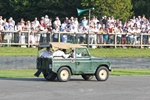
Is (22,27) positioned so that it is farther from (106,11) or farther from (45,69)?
(106,11)

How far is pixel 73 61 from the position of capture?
69.6ft

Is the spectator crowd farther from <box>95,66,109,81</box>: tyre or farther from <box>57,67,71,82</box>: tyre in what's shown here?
<box>57,67,71,82</box>: tyre

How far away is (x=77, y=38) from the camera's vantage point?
33.2 m

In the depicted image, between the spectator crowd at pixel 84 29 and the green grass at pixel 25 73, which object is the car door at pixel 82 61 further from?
the spectator crowd at pixel 84 29

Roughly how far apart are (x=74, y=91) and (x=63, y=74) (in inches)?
151

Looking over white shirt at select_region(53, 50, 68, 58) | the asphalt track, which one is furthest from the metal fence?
the asphalt track

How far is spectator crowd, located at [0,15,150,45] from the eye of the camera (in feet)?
105

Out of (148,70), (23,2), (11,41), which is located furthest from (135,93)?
(23,2)

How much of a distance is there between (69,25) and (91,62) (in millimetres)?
12050

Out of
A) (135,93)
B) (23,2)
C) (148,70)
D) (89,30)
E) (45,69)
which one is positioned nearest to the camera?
(135,93)

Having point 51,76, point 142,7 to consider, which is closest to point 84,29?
point 51,76

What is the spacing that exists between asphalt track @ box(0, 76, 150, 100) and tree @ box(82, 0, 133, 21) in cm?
3568

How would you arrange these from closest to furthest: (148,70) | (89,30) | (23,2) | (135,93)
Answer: (135,93) → (148,70) → (89,30) → (23,2)

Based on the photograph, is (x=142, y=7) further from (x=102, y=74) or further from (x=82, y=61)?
(x=82, y=61)
